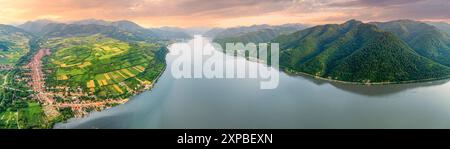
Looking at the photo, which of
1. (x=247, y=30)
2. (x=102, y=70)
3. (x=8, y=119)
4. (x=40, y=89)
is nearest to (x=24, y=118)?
(x=8, y=119)

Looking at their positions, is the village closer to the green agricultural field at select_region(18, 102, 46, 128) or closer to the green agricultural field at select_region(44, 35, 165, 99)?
the green agricultural field at select_region(18, 102, 46, 128)

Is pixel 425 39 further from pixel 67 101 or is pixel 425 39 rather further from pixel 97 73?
pixel 67 101

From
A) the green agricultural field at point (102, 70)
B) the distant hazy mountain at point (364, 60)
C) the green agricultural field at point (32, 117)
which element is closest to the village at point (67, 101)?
the green agricultural field at point (32, 117)

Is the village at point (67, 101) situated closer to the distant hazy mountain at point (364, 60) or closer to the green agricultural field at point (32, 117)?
the green agricultural field at point (32, 117)

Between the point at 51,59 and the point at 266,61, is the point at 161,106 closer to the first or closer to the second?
the point at 51,59

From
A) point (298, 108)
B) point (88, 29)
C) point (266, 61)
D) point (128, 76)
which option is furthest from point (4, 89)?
point (88, 29)

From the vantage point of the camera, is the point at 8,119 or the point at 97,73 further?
the point at 97,73
